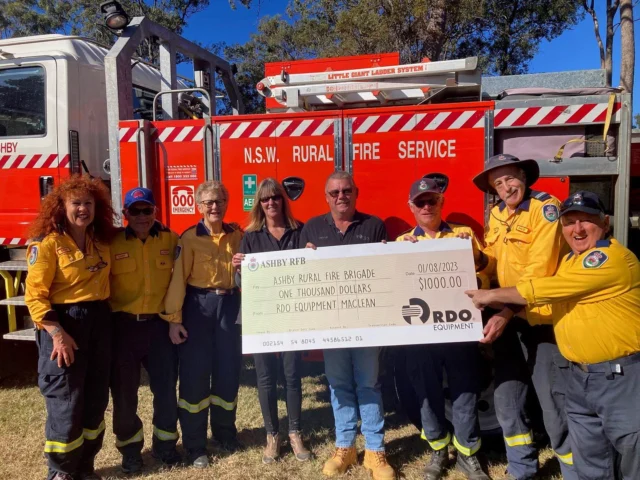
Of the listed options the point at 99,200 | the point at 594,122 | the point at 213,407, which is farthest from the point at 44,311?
the point at 594,122

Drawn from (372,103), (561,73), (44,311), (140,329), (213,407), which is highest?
A: (561,73)

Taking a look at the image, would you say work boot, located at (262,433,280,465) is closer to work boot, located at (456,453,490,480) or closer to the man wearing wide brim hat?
work boot, located at (456,453,490,480)

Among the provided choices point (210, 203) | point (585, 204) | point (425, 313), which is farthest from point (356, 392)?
point (585, 204)

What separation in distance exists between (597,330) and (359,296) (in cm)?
131

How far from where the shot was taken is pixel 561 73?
4.25 meters

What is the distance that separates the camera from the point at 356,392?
335 cm

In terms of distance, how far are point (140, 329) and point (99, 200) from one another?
88cm

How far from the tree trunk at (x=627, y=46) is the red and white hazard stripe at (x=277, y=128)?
1082 centimetres

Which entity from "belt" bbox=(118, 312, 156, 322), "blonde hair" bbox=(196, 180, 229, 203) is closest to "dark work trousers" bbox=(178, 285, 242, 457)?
"belt" bbox=(118, 312, 156, 322)

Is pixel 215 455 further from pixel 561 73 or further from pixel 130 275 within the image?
pixel 561 73

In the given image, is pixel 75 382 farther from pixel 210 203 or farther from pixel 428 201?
pixel 428 201

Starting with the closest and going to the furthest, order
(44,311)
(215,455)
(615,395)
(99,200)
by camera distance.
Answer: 1. (615,395)
2. (44,311)
3. (99,200)
4. (215,455)

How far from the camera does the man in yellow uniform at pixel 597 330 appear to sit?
7.89 feet

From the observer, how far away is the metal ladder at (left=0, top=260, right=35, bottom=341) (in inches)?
173
